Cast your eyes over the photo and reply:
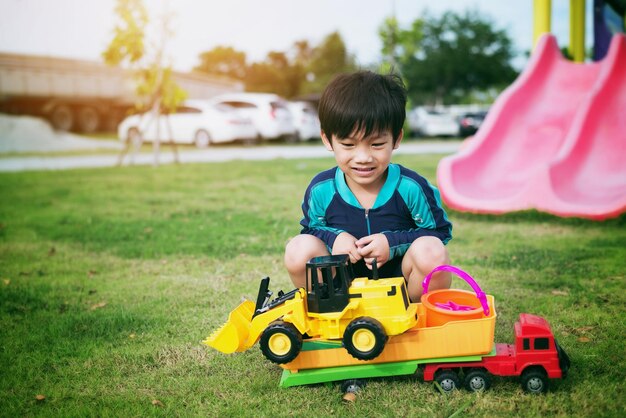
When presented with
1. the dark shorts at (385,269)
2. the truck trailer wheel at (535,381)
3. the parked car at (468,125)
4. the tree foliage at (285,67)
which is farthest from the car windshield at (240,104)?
the tree foliage at (285,67)

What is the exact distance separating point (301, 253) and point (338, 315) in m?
0.44

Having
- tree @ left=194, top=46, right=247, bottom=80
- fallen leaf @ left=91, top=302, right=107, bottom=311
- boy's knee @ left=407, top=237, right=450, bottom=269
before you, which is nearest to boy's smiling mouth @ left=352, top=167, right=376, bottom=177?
boy's knee @ left=407, top=237, right=450, bottom=269

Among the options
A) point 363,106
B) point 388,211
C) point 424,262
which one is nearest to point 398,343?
point 424,262

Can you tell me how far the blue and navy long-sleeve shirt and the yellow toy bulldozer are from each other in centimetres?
38

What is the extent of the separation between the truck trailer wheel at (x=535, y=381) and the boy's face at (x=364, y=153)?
0.99 metres

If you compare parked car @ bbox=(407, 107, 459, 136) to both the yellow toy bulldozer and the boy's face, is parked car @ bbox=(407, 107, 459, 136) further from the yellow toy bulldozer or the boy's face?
the yellow toy bulldozer

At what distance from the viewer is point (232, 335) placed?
2.55 m

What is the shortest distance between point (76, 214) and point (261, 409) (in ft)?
16.9

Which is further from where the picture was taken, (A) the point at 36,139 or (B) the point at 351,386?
(A) the point at 36,139

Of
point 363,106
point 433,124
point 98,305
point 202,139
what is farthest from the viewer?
point 433,124

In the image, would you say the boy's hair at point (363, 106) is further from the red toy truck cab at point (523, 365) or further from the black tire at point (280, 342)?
the red toy truck cab at point (523, 365)

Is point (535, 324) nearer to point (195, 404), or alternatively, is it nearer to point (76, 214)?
point (195, 404)

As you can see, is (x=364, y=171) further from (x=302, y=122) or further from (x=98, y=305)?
(x=302, y=122)

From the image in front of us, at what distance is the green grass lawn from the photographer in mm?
2396
